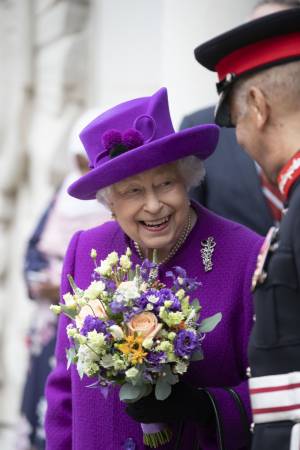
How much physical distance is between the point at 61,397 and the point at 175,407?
0.62 meters

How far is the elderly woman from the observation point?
117 inches

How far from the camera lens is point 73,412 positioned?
127 inches

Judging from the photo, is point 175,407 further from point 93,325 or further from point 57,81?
point 57,81

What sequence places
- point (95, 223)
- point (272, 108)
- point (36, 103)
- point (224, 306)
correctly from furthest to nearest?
point (36, 103) < point (95, 223) < point (224, 306) < point (272, 108)

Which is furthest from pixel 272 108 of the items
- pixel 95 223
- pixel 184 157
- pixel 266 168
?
pixel 95 223

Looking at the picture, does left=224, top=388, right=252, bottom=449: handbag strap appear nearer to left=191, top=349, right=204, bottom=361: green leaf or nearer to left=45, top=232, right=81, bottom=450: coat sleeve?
left=191, top=349, right=204, bottom=361: green leaf

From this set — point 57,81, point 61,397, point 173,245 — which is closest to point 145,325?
point 173,245

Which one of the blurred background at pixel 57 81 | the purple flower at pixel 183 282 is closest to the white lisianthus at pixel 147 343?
the purple flower at pixel 183 282

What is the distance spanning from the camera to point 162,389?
2.71 meters

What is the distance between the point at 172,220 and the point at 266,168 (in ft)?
1.65

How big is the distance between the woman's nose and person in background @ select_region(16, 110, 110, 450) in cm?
199

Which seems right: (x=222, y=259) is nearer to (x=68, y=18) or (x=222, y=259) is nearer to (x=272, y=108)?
(x=272, y=108)

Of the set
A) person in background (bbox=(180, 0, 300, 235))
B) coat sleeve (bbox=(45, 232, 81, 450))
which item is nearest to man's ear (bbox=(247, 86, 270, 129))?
coat sleeve (bbox=(45, 232, 81, 450))

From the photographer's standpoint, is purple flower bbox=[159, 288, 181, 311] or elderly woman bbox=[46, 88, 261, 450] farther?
elderly woman bbox=[46, 88, 261, 450]
